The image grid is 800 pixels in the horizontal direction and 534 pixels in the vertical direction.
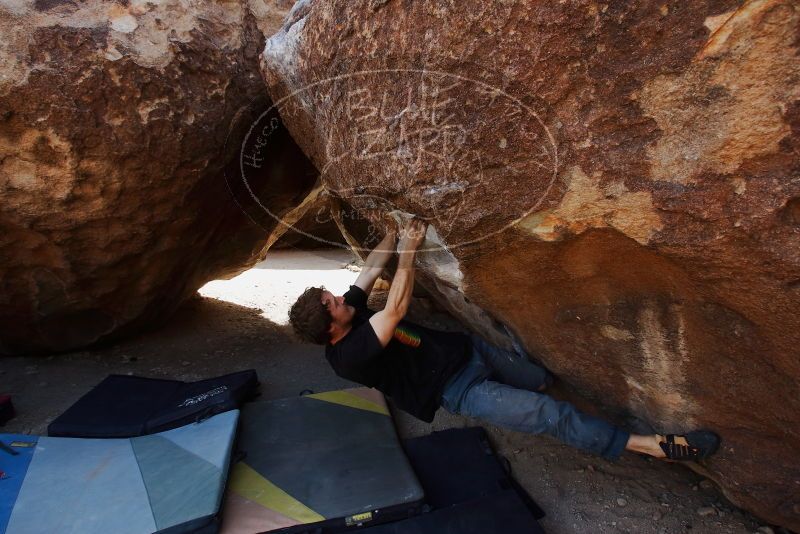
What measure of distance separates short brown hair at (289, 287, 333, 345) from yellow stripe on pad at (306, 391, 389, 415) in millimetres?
757

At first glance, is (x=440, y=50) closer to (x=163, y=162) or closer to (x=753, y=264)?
(x=753, y=264)

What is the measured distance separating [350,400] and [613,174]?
1985mm

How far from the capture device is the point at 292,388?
10.4ft

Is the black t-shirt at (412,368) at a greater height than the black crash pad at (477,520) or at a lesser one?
greater

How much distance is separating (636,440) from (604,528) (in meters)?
0.39

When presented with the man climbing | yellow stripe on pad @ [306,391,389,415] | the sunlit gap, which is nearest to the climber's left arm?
the man climbing

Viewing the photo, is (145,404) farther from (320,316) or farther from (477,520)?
(477,520)

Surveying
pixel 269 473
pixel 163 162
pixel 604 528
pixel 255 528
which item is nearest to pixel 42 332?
pixel 163 162

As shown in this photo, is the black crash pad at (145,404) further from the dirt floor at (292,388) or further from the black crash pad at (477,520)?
the black crash pad at (477,520)

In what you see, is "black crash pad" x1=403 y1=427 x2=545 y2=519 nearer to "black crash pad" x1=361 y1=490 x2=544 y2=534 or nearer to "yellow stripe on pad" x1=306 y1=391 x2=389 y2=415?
"black crash pad" x1=361 y1=490 x2=544 y2=534

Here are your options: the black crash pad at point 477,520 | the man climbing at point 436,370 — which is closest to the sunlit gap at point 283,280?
the man climbing at point 436,370

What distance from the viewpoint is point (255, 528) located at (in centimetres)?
200

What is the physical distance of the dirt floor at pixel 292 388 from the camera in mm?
2037

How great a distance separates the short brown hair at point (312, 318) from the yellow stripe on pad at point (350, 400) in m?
0.76
